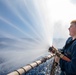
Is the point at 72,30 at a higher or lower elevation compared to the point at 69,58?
higher

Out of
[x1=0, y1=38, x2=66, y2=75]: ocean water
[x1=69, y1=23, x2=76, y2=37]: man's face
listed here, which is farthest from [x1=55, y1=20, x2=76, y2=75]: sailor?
[x1=0, y1=38, x2=66, y2=75]: ocean water

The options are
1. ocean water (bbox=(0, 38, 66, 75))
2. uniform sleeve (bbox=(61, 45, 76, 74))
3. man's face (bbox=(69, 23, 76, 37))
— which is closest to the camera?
uniform sleeve (bbox=(61, 45, 76, 74))

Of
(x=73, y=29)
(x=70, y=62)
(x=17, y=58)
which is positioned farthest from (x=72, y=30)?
(x=17, y=58)

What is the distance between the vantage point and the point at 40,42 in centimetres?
364

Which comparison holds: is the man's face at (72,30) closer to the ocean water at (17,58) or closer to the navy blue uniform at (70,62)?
the navy blue uniform at (70,62)

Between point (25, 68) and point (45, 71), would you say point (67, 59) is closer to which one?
point (25, 68)

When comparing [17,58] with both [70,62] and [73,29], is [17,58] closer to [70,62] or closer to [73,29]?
[73,29]

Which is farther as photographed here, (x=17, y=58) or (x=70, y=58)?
(x=17, y=58)

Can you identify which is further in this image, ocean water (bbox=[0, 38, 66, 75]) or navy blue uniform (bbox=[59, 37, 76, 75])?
ocean water (bbox=[0, 38, 66, 75])

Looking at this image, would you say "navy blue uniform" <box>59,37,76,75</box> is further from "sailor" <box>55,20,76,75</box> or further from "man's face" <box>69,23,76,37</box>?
"man's face" <box>69,23,76,37</box>

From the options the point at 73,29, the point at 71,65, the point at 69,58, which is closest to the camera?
the point at 71,65

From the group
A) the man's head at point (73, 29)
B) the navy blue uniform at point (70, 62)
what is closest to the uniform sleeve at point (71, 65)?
the navy blue uniform at point (70, 62)

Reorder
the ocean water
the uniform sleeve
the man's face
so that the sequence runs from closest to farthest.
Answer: the uniform sleeve → the man's face → the ocean water

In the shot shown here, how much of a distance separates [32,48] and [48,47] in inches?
11.4
